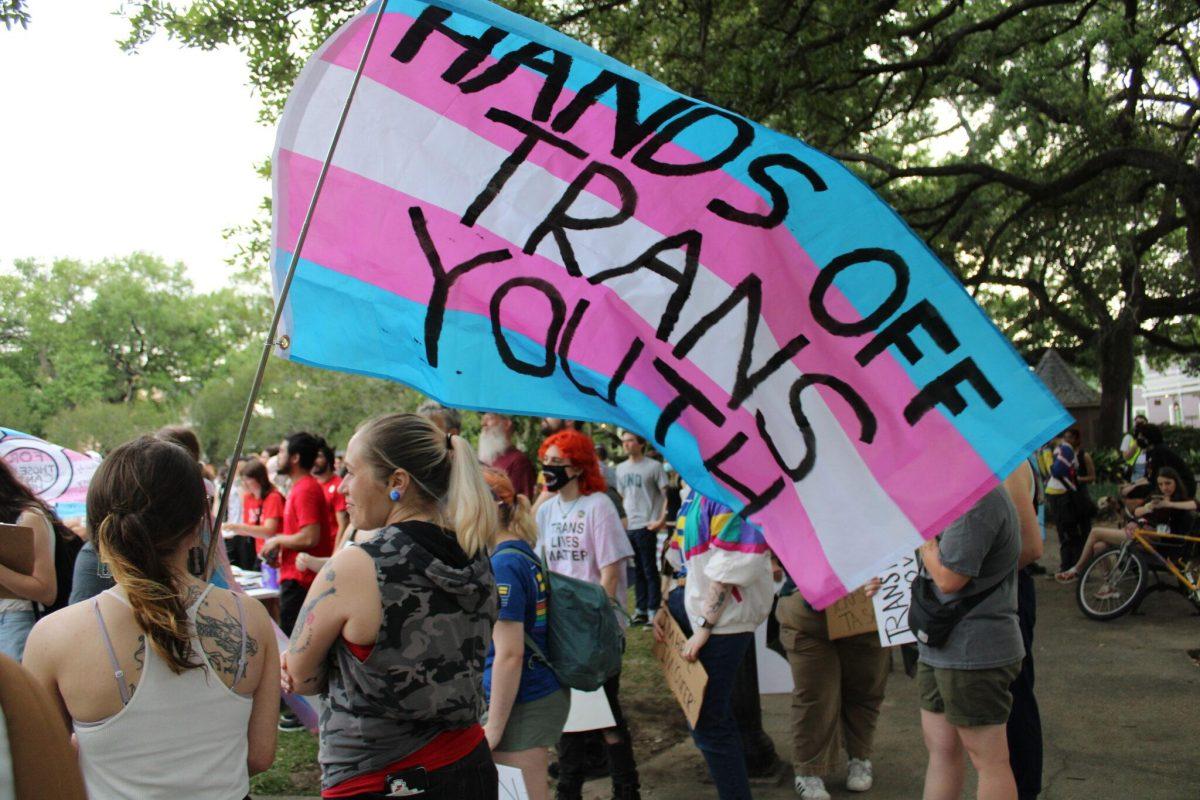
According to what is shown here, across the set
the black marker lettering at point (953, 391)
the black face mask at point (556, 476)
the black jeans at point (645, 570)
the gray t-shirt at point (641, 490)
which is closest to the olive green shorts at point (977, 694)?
the black marker lettering at point (953, 391)

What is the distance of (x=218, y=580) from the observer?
3941 mm

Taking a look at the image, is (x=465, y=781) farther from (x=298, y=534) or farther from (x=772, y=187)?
(x=298, y=534)

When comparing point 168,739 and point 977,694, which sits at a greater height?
A: point 168,739

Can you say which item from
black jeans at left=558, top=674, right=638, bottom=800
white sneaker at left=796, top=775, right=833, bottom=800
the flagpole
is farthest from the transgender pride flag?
white sneaker at left=796, top=775, right=833, bottom=800

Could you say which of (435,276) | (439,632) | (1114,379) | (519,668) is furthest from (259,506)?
(1114,379)

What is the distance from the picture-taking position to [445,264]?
3.10m

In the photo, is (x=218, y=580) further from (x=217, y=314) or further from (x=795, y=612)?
(x=217, y=314)

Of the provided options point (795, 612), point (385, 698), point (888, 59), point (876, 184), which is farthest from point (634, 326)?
point (888, 59)

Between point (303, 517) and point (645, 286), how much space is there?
457cm

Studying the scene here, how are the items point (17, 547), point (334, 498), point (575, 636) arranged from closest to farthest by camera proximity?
point (17, 547) → point (575, 636) → point (334, 498)

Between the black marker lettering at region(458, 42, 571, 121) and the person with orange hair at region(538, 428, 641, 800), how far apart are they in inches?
86.7

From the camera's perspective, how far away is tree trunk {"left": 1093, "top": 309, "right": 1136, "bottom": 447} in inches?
843

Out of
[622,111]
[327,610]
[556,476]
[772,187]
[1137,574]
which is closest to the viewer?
[327,610]

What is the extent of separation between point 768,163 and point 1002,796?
2.31 m
